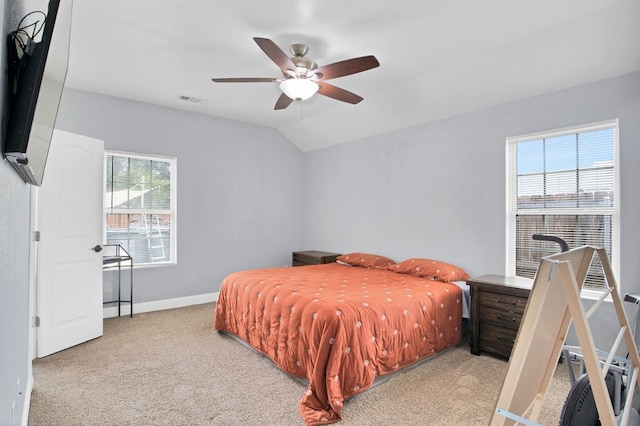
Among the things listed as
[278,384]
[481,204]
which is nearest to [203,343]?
[278,384]

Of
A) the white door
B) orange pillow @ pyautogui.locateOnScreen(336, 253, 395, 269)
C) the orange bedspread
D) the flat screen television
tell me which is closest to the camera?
the flat screen television

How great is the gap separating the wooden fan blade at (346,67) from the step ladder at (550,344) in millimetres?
1774

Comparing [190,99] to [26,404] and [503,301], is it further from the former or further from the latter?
[503,301]

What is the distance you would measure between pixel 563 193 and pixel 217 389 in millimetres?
3562

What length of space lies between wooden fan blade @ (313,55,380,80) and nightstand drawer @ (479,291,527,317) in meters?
2.32

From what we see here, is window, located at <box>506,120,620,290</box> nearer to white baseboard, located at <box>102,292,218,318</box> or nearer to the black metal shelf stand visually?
white baseboard, located at <box>102,292,218,318</box>

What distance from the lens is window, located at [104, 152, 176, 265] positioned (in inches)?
175

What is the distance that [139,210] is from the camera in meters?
4.63

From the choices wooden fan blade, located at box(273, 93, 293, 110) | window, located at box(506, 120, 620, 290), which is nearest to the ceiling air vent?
wooden fan blade, located at box(273, 93, 293, 110)

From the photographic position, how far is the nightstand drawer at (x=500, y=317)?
302 cm

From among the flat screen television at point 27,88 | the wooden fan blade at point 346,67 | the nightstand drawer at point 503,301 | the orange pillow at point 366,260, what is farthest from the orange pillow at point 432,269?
the flat screen television at point 27,88

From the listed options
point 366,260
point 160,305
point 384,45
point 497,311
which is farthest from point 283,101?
point 160,305

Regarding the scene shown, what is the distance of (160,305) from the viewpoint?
15.4ft

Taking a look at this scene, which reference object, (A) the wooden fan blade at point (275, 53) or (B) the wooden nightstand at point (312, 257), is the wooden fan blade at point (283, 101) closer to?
(A) the wooden fan blade at point (275, 53)
